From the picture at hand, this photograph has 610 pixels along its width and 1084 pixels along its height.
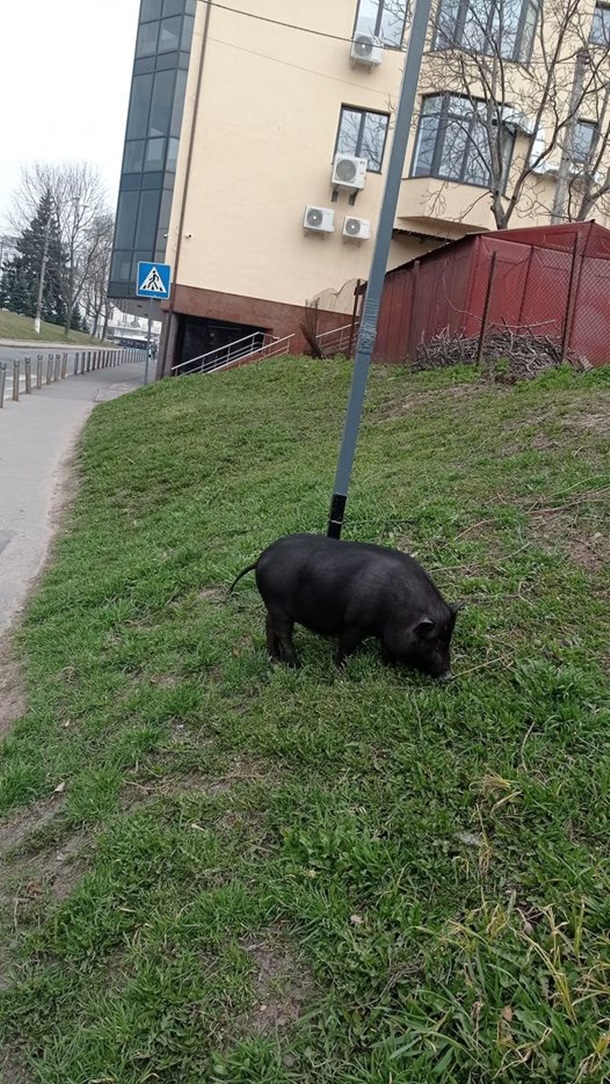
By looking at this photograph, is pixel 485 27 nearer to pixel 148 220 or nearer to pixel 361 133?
pixel 361 133

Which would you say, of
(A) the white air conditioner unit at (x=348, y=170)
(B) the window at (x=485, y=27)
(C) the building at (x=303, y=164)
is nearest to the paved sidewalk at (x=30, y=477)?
(C) the building at (x=303, y=164)

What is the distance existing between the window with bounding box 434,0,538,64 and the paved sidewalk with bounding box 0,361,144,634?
11.9 m

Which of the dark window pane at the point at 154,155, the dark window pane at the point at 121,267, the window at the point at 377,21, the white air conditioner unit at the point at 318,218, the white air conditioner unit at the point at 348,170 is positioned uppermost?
the window at the point at 377,21

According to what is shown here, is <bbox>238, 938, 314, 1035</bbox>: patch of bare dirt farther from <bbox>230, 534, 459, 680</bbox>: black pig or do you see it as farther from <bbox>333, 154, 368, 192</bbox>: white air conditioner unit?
<bbox>333, 154, 368, 192</bbox>: white air conditioner unit

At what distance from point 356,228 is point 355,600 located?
74.9 feet

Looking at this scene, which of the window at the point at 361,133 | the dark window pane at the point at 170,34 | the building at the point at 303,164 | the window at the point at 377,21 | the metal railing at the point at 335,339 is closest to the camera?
the metal railing at the point at 335,339

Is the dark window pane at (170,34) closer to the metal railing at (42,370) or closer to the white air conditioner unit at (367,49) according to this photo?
the metal railing at (42,370)

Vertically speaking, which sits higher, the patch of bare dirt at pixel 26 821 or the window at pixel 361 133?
the window at pixel 361 133

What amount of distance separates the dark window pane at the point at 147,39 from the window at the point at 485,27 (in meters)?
20.4

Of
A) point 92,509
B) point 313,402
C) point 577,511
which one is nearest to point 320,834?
point 577,511

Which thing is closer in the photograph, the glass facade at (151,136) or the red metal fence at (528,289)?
the red metal fence at (528,289)

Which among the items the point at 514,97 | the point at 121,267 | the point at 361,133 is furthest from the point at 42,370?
the point at 514,97

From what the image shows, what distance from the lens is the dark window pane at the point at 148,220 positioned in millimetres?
35312

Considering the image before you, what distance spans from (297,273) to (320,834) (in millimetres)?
23700
